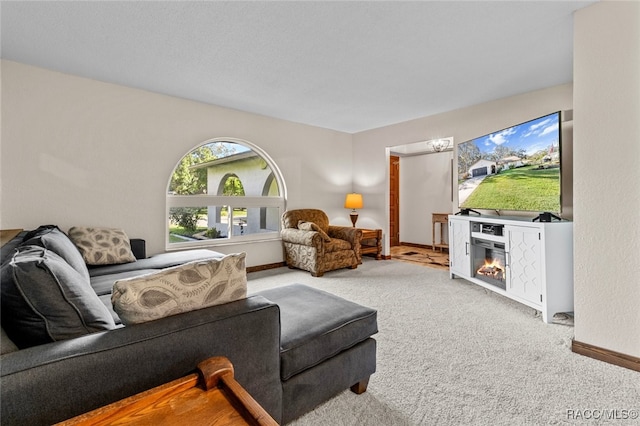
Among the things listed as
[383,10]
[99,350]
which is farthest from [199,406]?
[383,10]

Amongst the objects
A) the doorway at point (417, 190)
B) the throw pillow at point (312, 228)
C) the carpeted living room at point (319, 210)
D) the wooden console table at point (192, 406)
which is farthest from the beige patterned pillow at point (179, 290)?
the doorway at point (417, 190)

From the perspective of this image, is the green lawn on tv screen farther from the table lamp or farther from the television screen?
the table lamp

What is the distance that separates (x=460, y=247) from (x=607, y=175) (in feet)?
6.62

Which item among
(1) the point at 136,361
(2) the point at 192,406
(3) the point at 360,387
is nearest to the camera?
(2) the point at 192,406

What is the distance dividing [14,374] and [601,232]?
2.92 meters

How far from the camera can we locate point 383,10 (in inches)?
83.9

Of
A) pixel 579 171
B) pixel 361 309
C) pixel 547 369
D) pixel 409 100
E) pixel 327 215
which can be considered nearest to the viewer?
pixel 361 309

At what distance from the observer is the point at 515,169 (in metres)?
3.35

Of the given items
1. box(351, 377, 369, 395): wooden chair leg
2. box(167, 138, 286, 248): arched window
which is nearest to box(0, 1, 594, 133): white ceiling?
box(167, 138, 286, 248): arched window

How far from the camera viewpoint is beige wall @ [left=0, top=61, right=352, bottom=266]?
9.74ft

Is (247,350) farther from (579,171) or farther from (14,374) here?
(579,171)

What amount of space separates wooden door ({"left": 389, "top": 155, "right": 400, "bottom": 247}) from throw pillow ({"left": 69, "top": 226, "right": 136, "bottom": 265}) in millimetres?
5343

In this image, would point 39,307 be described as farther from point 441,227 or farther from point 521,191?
point 441,227

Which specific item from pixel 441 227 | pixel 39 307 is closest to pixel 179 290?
pixel 39 307
